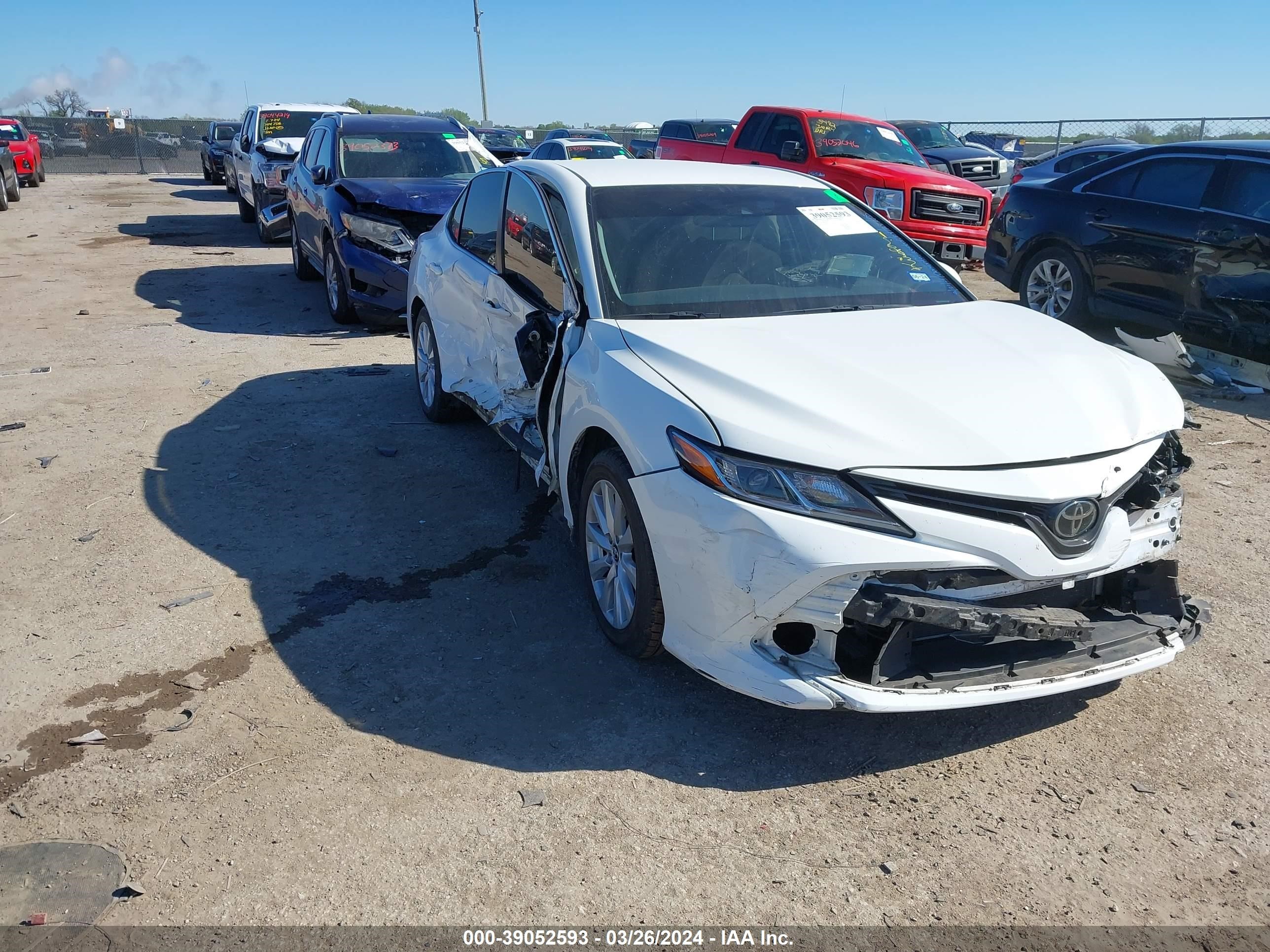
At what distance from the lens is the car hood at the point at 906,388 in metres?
3.12

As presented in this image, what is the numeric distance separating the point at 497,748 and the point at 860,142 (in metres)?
12.3

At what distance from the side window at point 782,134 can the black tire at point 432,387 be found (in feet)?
27.2

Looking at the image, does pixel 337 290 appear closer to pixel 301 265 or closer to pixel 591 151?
pixel 301 265

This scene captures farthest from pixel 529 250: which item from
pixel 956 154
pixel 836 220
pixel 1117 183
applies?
pixel 956 154

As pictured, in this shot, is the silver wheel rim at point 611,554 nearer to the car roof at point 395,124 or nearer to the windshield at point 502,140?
the car roof at point 395,124

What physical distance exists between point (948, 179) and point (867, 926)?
12.0 meters

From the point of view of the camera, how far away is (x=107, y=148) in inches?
1601

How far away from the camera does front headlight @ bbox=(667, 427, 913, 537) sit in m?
3.01

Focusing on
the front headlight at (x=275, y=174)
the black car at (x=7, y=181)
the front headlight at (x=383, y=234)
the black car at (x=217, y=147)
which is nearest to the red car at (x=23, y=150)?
the black car at (x=7, y=181)

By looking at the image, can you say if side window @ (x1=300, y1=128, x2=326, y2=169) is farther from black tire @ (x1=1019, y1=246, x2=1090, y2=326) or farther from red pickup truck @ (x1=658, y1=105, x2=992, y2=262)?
black tire @ (x1=1019, y1=246, x2=1090, y2=326)

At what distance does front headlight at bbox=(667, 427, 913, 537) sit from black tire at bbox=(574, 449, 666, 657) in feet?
1.35

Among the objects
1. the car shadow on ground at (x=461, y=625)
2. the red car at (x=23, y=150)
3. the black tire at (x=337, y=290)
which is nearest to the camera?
the car shadow on ground at (x=461, y=625)

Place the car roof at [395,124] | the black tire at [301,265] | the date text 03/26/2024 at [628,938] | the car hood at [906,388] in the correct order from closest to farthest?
1. the date text 03/26/2024 at [628,938]
2. the car hood at [906,388]
3. the car roof at [395,124]
4. the black tire at [301,265]

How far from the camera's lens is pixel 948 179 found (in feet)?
42.8
